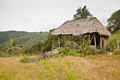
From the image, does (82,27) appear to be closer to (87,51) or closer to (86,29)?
(86,29)

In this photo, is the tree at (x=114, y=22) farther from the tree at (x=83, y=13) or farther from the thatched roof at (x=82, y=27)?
the thatched roof at (x=82, y=27)

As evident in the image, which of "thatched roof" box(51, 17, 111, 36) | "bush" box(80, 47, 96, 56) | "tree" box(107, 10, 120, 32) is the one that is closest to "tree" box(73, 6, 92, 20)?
"tree" box(107, 10, 120, 32)

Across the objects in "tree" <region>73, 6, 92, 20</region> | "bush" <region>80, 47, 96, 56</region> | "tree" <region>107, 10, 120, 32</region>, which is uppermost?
"tree" <region>73, 6, 92, 20</region>

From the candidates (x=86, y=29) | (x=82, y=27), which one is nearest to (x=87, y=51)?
(x=86, y=29)

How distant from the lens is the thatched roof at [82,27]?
13.4m

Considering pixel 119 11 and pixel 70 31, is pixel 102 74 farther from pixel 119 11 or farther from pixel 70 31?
pixel 119 11

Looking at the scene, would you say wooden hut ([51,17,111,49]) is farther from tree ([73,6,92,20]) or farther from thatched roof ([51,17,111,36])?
tree ([73,6,92,20])

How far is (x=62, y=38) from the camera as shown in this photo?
17.9 meters

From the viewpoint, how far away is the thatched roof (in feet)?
43.8

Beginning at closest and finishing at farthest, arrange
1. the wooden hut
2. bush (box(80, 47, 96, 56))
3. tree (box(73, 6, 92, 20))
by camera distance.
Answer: bush (box(80, 47, 96, 56)) < the wooden hut < tree (box(73, 6, 92, 20))

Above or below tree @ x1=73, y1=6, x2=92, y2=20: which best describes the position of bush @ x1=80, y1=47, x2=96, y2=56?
below

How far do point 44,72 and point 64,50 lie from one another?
6111 mm

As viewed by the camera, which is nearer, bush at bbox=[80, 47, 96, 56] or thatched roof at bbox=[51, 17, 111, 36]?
bush at bbox=[80, 47, 96, 56]

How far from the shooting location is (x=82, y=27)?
14438 millimetres
